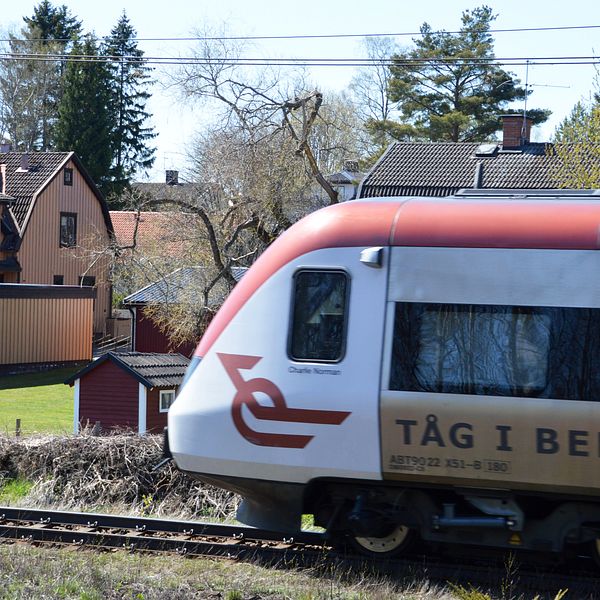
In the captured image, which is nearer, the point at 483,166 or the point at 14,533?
the point at 14,533

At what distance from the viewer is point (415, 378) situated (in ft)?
24.9

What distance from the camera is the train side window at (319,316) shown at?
775 cm

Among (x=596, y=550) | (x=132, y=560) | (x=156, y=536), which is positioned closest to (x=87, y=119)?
(x=156, y=536)

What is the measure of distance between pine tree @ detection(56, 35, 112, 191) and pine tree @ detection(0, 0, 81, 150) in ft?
15.5

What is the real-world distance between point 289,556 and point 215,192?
66.4 feet

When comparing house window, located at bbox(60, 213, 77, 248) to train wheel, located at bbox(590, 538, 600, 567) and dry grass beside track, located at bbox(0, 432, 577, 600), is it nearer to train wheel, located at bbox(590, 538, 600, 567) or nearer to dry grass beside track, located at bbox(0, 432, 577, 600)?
dry grass beside track, located at bbox(0, 432, 577, 600)

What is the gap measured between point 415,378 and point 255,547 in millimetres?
2093

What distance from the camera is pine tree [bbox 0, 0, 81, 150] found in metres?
62.5

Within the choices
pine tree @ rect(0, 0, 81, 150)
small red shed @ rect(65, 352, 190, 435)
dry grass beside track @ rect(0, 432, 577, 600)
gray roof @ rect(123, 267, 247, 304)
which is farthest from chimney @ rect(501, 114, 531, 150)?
pine tree @ rect(0, 0, 81, 150)

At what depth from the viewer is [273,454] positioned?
25.8 ft

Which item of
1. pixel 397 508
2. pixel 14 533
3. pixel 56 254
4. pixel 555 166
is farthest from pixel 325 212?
pixel 56 254

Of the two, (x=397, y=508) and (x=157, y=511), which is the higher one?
(x=397, y=508)

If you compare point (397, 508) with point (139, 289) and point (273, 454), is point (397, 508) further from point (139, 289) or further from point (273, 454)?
point (139, 289)

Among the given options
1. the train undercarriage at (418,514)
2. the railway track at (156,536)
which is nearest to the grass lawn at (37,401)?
the railway track at (156,536)
